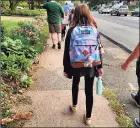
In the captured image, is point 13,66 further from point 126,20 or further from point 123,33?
point 126,20

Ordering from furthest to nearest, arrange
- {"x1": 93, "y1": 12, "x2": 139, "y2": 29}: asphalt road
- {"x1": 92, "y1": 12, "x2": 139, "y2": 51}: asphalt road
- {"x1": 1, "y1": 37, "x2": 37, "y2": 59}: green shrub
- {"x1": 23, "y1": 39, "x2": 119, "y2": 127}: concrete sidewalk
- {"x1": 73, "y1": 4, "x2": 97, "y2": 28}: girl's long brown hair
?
1. {"x1": 93, "y1": 12, "x2": 139, "y2": 29}: asphalt road
2. {"x1": 92, "y1": 12, "x2": 139, "y2": 51}: asphalt road
3. {"x1": 1, "y1": 37, "x2": 37, "y2": 59}: green shrub
4. {"x1": 23, "y1": 39, "x2": 119, "y2": 127}: concrete sidewalk
5. {"x1": 73, "y1": 4, "x2": 97, "y2": 28}: girl's long brown hair

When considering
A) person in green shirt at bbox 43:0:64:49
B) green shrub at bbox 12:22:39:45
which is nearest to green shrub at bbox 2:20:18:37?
green shrub at bbox 12:22:39:45

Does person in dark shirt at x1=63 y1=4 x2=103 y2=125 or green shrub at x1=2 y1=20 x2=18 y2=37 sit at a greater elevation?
person in dark shirt at x1=63 y1=4 x2=103 y2=125

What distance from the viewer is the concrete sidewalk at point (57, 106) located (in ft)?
16.6

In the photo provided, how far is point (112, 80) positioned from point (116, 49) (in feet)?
16.7

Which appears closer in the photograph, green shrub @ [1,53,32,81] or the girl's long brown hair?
the girl's long brown hair

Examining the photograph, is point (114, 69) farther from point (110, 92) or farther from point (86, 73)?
point (86, 73)

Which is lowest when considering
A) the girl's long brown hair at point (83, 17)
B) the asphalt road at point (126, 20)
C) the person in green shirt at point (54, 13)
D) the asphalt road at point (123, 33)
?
the asphalt road at point (126, 20)

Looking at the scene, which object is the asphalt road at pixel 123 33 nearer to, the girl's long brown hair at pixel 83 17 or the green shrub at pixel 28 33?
the green shrub at pixel 28 33

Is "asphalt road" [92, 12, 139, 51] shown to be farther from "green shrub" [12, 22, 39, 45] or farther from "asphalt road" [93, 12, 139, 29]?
"green shrub" [12, 22, 39, 45]

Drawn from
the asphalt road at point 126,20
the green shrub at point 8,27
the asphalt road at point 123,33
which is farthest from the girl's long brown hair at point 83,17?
the asphalt road at point 126,20

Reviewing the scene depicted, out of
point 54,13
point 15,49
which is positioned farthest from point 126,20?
point 15,49

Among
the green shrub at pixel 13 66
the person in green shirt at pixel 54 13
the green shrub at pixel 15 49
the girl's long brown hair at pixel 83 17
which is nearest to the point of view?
the girl's long brown hair at pixel 83 17

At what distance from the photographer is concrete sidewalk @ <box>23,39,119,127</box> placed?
5.05 m
